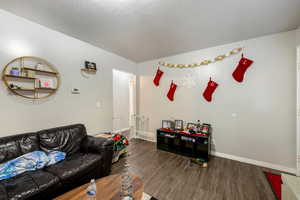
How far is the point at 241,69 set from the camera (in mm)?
2557

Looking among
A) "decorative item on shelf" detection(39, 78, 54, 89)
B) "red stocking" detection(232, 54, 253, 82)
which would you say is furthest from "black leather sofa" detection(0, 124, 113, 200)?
"red stocking" detection(232, 54, 253, 82)

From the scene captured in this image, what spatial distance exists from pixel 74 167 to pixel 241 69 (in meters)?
3.56

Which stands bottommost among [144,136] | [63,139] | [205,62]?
[144,136]

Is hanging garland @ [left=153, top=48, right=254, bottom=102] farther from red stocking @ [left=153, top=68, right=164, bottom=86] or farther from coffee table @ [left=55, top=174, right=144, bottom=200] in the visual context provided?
coffee table @ [left=55, top=174, right=144, bottom=200]

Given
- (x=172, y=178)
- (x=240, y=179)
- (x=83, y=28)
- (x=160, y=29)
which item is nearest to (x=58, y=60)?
(x=83, y=28)

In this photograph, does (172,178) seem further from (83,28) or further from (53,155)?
(83,28)

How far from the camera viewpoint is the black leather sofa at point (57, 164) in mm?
1242

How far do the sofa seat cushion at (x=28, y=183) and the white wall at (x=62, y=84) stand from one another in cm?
89

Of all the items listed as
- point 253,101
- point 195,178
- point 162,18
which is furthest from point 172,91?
point 195,178

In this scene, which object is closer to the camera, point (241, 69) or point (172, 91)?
point (241, 69)

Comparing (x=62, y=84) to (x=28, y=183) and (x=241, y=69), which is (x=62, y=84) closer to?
(x=28, y=183)

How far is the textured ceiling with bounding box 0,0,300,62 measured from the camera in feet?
5.29

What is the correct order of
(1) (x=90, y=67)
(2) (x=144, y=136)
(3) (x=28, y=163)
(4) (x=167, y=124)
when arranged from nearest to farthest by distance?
(3) (x=28, y=163) → (1) (x=90, y=67) → (4) (x=167, y=124) → (2) (x=144, y=136)

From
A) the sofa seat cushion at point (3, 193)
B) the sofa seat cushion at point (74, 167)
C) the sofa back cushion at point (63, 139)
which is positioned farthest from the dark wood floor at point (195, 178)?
the sofa seat cushion at point (3, 193)
